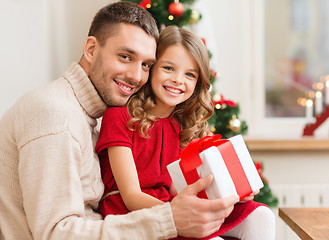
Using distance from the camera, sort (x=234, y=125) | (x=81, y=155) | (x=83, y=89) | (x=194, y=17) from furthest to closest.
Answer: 1. (x=234, y=125)
2. (x=194, y=17)
3. (x=83, y=89)
4. (x=81, y=155)

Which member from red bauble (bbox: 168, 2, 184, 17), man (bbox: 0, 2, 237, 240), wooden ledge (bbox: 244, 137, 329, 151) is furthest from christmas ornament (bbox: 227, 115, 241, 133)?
man (bbox: 0, 2, 237, 240)

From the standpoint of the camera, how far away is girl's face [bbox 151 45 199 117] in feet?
4.94

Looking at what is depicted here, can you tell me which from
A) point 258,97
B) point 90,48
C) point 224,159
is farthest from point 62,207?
point 258,97

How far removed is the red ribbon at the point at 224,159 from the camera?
→ 1146mm

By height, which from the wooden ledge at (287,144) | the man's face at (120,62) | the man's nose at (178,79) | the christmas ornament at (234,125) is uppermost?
the man's face at (120,62)

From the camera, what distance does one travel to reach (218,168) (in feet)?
3.71

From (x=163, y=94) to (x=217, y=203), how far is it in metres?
0.54

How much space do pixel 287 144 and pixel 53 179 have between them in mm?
2013

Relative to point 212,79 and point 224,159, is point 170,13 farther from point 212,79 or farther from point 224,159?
point 224,159

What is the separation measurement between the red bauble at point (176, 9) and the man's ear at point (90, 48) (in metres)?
0.73

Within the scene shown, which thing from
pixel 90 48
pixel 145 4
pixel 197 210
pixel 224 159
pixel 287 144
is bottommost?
pixel 287 144

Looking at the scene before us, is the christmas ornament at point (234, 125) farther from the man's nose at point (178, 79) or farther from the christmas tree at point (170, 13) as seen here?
the man's nose at point (178, 79)

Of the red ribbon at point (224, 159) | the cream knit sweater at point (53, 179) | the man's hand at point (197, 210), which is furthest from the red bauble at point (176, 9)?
the man's hand at point (197, 210)

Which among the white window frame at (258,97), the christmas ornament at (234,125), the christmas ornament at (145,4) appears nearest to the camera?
the christmas ornament at (145,4)
